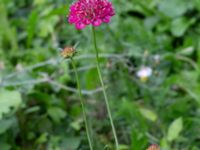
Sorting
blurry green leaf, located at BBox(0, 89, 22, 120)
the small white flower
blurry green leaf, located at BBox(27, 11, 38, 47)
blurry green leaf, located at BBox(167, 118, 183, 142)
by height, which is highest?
blurry green leaf, located at BBox(27, 11, 38, 47)

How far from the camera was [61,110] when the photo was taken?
256 cm

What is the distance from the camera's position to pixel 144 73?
266 centimetres

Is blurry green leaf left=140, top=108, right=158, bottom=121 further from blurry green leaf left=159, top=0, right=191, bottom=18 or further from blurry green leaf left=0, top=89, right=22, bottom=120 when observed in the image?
blurry green leaf left=159, top=0, right=191, bottom=18

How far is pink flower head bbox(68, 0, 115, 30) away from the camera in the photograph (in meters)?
1.37

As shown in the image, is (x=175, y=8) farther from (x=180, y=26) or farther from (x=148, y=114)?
(x=148, y=114)

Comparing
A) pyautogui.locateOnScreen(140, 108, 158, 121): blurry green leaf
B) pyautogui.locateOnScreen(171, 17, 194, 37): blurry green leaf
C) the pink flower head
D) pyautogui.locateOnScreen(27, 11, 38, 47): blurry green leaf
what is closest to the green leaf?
pyautogui.locateOnScreen(140, 108, 158, 121): blurry green leaf

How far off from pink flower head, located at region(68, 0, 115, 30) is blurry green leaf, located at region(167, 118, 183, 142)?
97 cm

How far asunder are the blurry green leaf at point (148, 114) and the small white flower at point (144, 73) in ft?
0.68

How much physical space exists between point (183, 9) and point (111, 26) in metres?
0.54

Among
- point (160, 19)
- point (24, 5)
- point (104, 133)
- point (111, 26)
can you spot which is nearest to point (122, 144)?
point (104, 133)

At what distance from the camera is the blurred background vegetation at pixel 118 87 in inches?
93.8

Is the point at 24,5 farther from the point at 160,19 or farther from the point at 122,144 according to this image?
the point at 122,144

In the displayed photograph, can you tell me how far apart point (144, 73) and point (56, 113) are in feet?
1.59

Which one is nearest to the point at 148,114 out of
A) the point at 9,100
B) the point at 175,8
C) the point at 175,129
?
the point at 175,129
